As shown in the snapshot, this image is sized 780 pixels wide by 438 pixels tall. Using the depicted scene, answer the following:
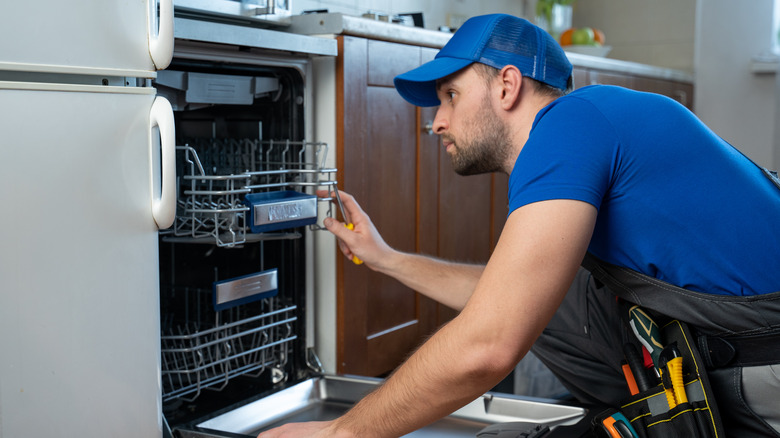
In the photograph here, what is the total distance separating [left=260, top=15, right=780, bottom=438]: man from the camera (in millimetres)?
917

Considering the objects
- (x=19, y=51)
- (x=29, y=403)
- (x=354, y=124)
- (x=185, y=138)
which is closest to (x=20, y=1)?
(x=19, y=51)

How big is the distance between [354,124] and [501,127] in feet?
1.66

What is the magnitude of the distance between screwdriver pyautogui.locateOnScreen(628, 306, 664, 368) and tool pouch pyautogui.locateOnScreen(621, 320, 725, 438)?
14 millimetres

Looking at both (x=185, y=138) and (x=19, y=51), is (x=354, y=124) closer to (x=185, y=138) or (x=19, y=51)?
(x=185, y=138)

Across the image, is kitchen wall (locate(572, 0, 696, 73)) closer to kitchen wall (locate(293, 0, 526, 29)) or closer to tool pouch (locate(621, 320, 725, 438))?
kitchen wall (locate(293, 0, 526, 29))

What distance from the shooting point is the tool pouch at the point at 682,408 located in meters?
1.01

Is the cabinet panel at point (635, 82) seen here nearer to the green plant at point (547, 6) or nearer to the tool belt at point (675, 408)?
the green plant at point (547, 6)

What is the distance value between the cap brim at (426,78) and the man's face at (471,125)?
23mm

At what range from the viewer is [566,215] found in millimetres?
913

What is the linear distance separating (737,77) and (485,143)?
3.30 metres

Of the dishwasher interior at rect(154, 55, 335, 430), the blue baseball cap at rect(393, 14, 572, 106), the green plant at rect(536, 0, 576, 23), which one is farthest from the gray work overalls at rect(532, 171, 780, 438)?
the green plant at rect(536, 0, 576, 23)

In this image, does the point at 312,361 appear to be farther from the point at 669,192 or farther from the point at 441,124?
the point at 669,192

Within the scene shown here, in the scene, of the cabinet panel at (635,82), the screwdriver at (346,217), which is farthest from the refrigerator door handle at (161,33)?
the cabinet panel at (635,82)

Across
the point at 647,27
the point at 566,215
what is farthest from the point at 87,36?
the point at 647,27
